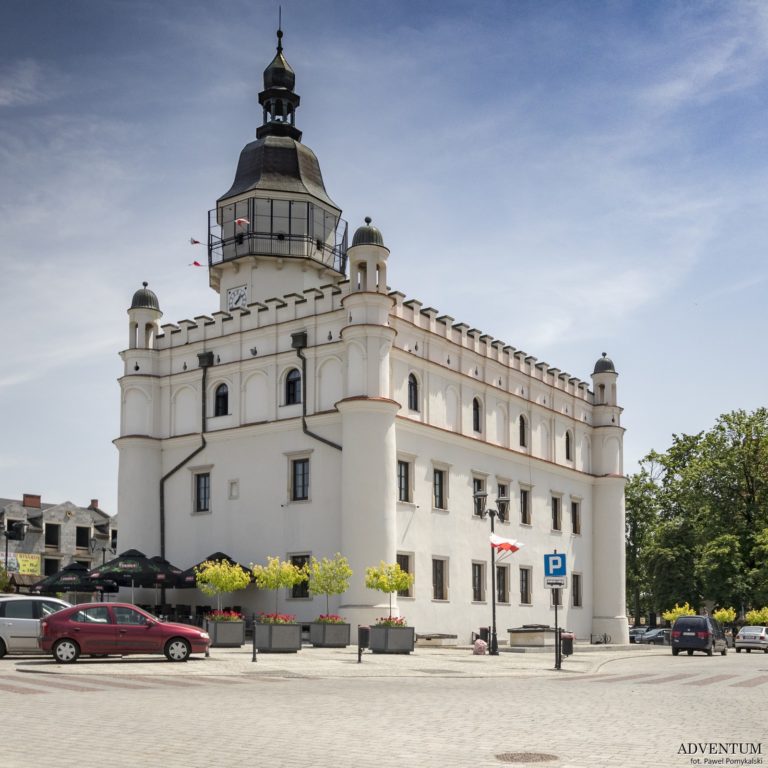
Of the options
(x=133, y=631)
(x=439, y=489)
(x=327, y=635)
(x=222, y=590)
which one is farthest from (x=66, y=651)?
(x=439, y=489)

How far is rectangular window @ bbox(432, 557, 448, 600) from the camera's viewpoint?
42.1 metres

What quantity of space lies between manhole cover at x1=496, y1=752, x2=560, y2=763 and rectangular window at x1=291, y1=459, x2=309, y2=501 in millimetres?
29913

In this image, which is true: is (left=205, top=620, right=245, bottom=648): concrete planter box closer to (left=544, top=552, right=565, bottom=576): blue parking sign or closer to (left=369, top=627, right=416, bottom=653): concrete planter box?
(left=369, top=627, right=416, bottom=653): concrete planter box

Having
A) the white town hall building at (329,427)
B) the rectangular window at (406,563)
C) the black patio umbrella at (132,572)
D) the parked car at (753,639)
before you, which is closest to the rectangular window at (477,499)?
the white town hall building at (329,427)

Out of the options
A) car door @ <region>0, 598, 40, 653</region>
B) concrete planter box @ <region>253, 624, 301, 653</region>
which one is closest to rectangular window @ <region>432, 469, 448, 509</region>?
concrete planter box @ <region>253, 624, 301, 653</region>

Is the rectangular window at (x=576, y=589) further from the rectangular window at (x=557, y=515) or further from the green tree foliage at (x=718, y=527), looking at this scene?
the green tree foliage at (x=718, y=527)

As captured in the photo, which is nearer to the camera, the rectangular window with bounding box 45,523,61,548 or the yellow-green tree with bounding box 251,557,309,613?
the yellow-green tree with bounding box 251,557,309,613

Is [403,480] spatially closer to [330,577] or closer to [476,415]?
[476,415]

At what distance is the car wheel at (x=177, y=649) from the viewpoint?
25.4 meters

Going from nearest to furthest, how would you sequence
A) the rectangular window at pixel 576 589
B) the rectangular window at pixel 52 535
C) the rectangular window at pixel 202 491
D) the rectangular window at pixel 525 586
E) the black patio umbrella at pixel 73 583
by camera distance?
the black patio umbrella at pixel 73 583 → the rectangular window at pixel 202 491 → the rectangular window at pixel 525 586 → the rectangular window at pixel 576 589 → the rectangular window at pixel 52 535

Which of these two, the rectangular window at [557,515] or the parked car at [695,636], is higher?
the rectangular window at [557,515]

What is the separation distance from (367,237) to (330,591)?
13404 millimetres

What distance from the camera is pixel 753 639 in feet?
160

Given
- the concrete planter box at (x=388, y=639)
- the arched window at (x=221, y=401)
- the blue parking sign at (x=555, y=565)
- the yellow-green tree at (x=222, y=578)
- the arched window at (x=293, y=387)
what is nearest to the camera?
the blue parking sign at (x=555, y=565)
